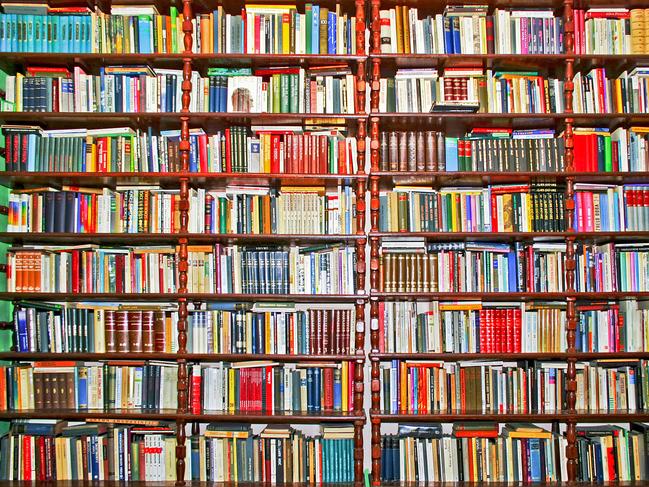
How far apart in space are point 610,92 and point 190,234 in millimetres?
2217

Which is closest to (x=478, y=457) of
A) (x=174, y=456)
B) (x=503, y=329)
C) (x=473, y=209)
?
(x=503, y=329)

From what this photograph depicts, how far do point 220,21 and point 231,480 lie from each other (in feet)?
7.44

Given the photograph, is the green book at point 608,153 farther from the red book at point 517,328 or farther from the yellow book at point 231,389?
the yellow book at point 231,389

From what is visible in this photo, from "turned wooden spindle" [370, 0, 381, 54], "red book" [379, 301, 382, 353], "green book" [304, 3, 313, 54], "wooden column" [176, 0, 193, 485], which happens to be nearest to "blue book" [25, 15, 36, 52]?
"wooden column" [176, 0, 193, 485]

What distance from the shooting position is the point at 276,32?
3703 mm

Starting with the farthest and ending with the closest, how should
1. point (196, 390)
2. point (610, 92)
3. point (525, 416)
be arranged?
point (610, 92), point (196, 390), point (525, 416)

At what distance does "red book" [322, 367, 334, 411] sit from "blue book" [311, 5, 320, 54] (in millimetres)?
1589

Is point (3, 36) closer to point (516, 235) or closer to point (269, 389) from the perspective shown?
point (269, 389)

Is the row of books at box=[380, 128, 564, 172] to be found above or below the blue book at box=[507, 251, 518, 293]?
above

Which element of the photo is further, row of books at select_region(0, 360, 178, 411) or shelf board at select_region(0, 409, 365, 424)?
row of books at select_region(0, 360, 178, 411)

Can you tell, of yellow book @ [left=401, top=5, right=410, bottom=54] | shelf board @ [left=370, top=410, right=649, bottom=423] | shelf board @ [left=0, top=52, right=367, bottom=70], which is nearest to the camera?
shelf board @ [left=370, top=410, right=649, bottom=423]

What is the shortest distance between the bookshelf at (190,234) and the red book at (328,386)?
2.4 inches

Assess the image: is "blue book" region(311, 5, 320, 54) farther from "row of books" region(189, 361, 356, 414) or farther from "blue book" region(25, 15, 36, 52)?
"row of books" region(189, 361, 356, 414)

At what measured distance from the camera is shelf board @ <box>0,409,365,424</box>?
3.49m
